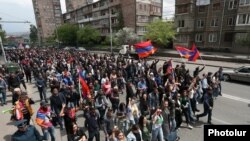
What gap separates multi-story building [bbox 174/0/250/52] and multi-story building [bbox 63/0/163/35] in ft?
36.7

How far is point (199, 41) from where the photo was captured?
122 ft

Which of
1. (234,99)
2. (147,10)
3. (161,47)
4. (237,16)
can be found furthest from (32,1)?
(234,99)

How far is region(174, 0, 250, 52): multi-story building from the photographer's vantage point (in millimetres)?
29953

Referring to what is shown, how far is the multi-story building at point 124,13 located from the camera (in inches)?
1909

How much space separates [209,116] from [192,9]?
33.0 metres

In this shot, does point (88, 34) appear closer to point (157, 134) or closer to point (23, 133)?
point (157, 134)

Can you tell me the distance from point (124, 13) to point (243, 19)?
2883 cm

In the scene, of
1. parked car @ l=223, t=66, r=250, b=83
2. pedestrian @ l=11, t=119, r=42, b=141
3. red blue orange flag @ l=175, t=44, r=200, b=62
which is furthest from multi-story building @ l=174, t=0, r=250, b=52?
pedestrian @ l=11, t=119, r=42, b=141

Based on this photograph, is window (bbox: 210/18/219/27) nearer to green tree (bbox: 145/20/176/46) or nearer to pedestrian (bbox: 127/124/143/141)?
green tree (bbox: 145/20/176/46)

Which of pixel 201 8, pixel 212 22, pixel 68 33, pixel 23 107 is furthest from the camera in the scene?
pixel 68 33

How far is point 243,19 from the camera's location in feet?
96.2

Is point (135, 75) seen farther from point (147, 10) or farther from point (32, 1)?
point (32, 1)

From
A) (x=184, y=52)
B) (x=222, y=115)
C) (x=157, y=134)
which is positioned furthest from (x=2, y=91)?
(x=222, y=115)

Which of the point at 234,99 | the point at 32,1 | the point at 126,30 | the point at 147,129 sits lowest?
the point at 234,99
